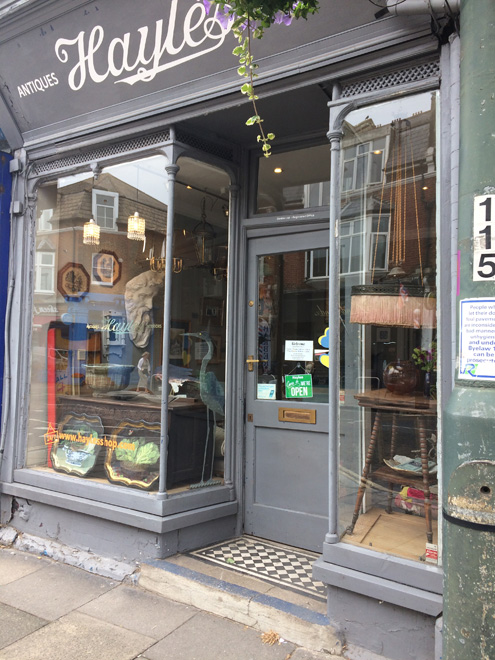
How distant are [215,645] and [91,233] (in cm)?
374

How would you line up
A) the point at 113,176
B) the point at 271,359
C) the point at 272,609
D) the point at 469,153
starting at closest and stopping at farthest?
the point at 469,153 < the point at 272,609 < the point at 271,359 < the point at 113,176

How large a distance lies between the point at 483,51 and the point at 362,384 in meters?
2.24

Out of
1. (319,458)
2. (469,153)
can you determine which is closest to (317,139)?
(319,458)

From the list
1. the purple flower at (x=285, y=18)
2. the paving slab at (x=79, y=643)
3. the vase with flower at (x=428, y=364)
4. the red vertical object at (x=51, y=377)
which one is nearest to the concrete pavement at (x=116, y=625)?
the paving slab at (x=79, y=643)

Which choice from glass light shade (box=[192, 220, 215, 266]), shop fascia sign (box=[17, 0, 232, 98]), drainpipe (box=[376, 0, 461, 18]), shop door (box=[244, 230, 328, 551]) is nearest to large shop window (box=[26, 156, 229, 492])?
glass light shade (box=[192, 220, 215, 266])

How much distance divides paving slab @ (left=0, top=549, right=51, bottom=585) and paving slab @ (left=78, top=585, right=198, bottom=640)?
0.86m

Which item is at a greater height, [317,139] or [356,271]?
[317,139]

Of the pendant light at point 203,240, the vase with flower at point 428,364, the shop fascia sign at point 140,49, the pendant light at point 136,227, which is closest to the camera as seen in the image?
the vase with flower at point 428,364

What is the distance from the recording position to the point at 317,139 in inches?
172

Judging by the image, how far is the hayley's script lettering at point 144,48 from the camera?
376 centimetres

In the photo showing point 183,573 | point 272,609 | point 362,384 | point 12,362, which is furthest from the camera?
point 12,362

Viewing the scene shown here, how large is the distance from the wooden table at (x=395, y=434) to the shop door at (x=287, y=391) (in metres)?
0.74

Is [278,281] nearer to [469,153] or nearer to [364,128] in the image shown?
[364,128]

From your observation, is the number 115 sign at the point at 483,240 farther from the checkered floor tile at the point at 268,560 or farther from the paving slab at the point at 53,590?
the paving slab at the point at 53,590
